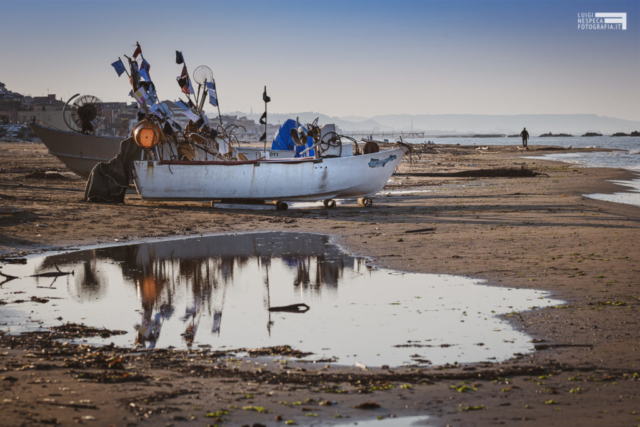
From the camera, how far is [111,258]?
11461 millimetres

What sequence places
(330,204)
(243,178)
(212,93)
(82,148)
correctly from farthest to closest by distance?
(82,148)
(212,93)
(330,204)
(243,178)

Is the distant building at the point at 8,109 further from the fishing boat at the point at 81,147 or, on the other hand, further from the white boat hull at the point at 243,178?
the white boat hull at the point at 243,178

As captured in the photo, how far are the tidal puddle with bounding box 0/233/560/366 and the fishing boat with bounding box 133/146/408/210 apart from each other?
24.8ft

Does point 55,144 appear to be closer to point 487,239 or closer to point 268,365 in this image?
point 487,239

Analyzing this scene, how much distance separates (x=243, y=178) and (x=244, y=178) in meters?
0.03

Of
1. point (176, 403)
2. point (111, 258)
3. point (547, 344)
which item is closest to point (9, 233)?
point (111, 258)

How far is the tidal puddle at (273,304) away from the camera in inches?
258

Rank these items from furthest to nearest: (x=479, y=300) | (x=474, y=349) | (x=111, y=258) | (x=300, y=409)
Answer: (x=111, y=258), (x=479, y=300), (x=474, y=349), (x=300, y=409)

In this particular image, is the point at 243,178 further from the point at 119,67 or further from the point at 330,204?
the point at 119,67

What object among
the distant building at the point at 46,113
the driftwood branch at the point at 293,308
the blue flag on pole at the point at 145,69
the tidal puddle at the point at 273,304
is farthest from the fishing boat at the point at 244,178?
the distant building at the point at 46,113

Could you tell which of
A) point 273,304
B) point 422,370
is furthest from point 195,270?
point 422,370

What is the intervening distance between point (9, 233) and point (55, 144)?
45.0ft

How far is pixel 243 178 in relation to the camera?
19.5 metres

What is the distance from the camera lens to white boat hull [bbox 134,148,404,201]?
19375mm
